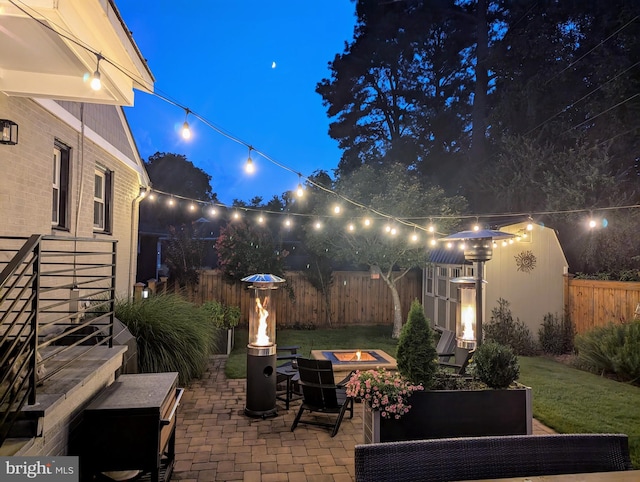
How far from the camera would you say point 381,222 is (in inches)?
415

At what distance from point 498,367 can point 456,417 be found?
2.17ft

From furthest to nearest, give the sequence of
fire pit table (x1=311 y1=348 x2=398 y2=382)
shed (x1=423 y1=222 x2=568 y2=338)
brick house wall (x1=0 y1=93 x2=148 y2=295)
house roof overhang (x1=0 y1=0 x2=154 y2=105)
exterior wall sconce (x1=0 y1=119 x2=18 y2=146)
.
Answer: shed (x1=423 y1=222 x2=568 y2=338) → fire pit table (x1=311 y1=348 x2=398 y2=382) → brick house wall (x1=0 y1=93 x2=148 y2=295) → exterior wall sconce (x1=0 y1=119 x2=18 y2=146) → house roof overhang (x1=0 y1=0 x2=154 y2=105)

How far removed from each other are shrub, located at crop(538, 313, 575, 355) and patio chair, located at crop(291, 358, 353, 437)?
6304mm

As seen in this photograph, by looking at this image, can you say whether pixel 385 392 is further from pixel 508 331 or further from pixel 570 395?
pixel 508 331

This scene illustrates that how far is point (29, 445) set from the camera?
2324 mm

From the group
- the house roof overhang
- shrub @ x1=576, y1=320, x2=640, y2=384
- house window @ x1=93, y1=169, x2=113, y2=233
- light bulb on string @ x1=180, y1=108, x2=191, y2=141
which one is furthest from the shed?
the house roof overhang

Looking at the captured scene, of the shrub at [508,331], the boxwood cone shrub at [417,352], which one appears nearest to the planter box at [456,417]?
the boxwood cone shrub at [417,352]

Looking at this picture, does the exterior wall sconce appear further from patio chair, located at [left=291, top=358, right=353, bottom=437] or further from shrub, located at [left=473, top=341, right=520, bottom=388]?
shrub, located at [left=473, top=341, right=520, bottom=388]

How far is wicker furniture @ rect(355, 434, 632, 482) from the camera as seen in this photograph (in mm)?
1976

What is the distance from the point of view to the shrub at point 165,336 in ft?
19.3

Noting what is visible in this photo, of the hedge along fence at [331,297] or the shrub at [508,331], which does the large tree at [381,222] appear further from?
the shrub at [508,331]

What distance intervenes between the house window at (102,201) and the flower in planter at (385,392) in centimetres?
545

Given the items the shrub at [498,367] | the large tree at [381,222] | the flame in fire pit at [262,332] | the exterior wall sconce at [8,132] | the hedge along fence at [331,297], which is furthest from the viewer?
the hedge along fence at [331,297]

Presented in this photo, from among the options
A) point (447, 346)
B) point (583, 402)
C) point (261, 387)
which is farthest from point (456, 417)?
point (447, 346)
